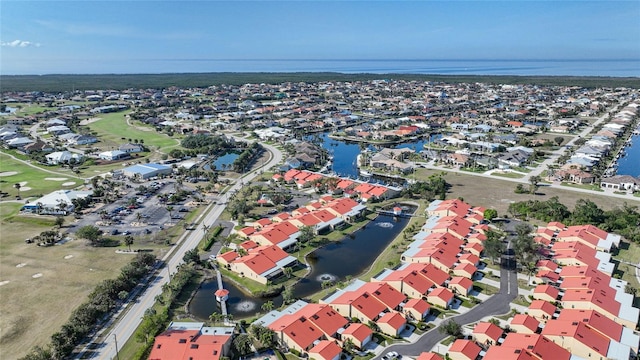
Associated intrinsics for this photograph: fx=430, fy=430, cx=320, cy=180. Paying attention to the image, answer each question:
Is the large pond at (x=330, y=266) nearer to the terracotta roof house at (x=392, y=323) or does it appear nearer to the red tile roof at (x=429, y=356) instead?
the terracotta roof house at (x=392, y=323)

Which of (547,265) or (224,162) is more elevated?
(224,162)

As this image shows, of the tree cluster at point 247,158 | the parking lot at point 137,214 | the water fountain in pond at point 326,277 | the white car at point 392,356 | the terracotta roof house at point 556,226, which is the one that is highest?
the tree cluster at point 247,158

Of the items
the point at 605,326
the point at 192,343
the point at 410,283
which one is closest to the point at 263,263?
the point at 192,343

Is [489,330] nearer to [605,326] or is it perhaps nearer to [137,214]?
[605,326]

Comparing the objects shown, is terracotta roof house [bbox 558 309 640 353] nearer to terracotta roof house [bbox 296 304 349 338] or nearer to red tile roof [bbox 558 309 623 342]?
red tile roof [bbox 558 309 623 342]

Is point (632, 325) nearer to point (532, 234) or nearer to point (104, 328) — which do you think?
point (532, 234)

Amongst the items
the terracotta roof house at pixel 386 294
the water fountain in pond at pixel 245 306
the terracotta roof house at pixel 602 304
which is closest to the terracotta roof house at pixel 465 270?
the terracotta roof house at pixel 386 294

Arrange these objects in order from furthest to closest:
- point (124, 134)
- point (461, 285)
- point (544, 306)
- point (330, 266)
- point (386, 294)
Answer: point (124, 134)
point (330, 266)
point (461, 285)
point (386, 294)
point (544, 306)
